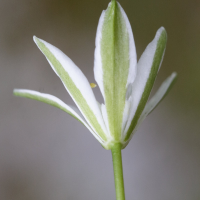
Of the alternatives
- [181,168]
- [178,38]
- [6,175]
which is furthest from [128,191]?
[178,38]

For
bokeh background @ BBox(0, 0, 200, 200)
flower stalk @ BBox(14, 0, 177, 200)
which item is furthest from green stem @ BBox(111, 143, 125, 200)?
bokeh background @ BBox(0, 0, 200, 200)

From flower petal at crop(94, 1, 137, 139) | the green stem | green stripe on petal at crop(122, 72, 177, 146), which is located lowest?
the green stem

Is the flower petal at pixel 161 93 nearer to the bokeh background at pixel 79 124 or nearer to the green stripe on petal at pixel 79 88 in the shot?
the green stripe on petal at pixel 79 88

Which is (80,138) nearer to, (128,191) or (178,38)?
(128,191)

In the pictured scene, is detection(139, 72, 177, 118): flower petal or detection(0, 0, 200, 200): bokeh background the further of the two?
detection(0, 0, 200, 200): bokeh background

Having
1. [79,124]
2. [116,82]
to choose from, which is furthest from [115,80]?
[79,124]

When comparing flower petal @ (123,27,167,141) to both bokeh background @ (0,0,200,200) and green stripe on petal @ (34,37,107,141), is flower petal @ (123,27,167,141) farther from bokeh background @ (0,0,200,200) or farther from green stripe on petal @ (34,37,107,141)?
bokeh background @ (0,0,200,200)

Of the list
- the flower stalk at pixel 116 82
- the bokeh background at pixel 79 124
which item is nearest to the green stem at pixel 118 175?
the flower stalk at pixel 116 82
